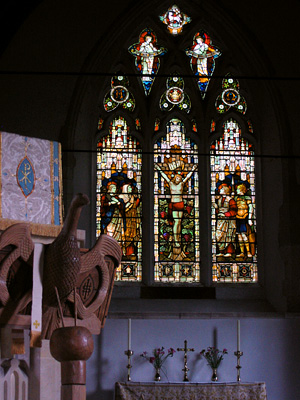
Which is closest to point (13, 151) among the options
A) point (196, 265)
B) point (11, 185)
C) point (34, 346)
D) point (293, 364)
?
point (11, 185)

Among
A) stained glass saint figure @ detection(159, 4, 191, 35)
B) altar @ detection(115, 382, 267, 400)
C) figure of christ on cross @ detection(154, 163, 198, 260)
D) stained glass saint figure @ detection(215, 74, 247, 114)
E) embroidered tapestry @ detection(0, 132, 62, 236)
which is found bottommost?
altar @ detection(115, 382, 267, 400)

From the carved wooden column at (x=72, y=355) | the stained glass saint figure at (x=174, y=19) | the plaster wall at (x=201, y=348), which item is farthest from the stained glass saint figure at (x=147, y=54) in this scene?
the carved wooden column at (x=72, y=355)

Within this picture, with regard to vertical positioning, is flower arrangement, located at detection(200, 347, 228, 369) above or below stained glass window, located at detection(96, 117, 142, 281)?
below

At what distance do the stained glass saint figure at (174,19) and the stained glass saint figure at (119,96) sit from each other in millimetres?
947

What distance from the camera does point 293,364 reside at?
9203 mm

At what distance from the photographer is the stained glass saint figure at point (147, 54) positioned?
1113 centimetres

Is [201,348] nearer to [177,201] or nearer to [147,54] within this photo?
[177,201]

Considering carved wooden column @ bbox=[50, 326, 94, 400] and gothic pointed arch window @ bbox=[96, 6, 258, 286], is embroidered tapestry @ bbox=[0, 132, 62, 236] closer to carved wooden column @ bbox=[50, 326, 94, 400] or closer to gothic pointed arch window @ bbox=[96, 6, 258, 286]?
carved wooden column @ bbox=[50, 326, 94, 400]

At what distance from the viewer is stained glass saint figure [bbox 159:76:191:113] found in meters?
11.1

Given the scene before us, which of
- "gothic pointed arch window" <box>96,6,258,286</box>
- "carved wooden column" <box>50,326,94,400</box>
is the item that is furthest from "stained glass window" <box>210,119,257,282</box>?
"carved wooden column" <box>50,326,94,400</box>

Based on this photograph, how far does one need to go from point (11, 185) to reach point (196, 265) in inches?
285

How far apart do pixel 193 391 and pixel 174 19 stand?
5281 millimetres

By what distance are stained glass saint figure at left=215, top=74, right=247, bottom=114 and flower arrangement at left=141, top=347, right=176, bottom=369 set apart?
359 centimetres

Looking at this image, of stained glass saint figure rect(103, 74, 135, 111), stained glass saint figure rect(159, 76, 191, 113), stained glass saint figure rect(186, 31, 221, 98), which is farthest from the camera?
stained glass saint figure rect(186, 31, 221, 98)
